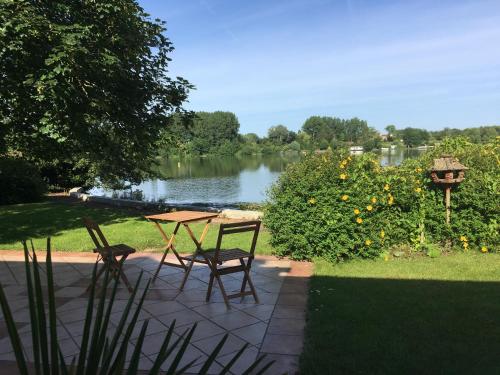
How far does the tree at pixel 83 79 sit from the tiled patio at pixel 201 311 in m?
3.35

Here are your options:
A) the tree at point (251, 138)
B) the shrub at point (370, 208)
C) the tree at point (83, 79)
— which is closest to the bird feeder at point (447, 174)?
the shrub at point (370, 208)

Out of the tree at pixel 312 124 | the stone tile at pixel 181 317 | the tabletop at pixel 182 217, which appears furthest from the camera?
the tree at pixel 312 124

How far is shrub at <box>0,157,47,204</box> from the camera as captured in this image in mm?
15312

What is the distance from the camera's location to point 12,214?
38.9 ft

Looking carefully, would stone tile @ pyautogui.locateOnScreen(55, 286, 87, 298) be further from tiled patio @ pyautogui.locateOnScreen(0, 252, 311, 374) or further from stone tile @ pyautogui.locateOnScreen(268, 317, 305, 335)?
stone tile @ pyautogui.locateOnScreen(268, 317, 305, 335)

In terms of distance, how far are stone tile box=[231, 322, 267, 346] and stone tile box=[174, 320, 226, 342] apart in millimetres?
157

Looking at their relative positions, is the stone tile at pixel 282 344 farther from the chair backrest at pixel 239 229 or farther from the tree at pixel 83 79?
the tree at pixel 83 79

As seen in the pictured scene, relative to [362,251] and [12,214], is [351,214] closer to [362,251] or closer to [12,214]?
[362,251]

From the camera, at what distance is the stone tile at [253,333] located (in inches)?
141

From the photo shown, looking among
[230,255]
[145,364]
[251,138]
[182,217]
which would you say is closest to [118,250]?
[182,217]

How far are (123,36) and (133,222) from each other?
4182 millimetres

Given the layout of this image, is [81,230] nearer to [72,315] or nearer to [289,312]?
[72,315]

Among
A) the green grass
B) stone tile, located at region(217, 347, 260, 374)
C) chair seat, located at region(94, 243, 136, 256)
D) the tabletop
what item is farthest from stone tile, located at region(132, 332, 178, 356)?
the green grass

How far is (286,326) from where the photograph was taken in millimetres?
3863
